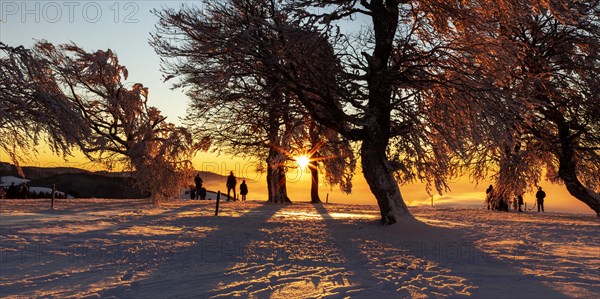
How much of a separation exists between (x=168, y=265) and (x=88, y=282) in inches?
68.3

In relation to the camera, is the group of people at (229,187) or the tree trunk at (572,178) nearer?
the tree trunk at (572,178)

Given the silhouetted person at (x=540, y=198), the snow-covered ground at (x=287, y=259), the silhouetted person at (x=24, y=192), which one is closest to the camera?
the snow-covered ground at (x=287, y=259)

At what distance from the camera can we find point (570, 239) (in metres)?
14.1

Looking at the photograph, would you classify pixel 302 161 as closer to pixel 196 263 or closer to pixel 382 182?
pixel 382 182

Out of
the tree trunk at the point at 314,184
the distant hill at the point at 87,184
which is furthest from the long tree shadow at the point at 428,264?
the distant hill at the point at 87,184

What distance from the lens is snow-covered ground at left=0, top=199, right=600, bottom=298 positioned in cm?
755

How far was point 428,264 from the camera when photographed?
988 centimetres

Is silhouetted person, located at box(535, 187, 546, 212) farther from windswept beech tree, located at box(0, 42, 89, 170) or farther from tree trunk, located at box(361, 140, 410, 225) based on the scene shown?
windswept beech tree, located at box(0, 42, 89, 170)

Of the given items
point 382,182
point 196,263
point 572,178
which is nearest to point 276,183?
point 382,182

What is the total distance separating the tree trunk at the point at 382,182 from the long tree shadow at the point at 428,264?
1.50 feet

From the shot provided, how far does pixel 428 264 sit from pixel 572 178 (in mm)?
15798

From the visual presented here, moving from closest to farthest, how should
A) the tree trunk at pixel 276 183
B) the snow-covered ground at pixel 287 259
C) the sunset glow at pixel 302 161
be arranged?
the snow-covered ground at pixel 287 259 < the sunset glow at pixel 302 161 < the tree trunk at pixel 276 183

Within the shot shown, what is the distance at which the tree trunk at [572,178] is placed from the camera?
2208 centimetres

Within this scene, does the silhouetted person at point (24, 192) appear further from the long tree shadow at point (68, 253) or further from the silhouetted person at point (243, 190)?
the long tree shadow at point (68, 253)
